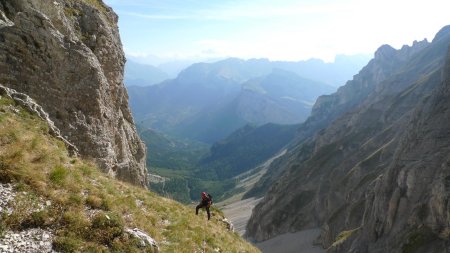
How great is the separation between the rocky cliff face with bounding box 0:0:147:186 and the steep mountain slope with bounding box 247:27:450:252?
40902 millimetres

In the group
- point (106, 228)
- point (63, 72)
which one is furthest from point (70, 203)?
point (63, 72)

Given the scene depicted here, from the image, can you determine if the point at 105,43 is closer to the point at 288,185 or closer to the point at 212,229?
the point at 212,229

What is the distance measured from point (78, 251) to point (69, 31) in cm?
2475

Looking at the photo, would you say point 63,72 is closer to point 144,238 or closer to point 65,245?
point 144,238

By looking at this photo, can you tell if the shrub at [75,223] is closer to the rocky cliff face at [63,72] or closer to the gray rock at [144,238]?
the gray rock at [144,238]

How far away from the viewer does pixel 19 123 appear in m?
20.0

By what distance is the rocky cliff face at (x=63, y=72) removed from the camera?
87.6 feet

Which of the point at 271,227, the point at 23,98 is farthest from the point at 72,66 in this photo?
the point at 271,227

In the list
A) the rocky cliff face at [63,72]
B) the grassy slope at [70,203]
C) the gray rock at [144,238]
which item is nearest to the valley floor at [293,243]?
the rocky cliff face at [63,72]

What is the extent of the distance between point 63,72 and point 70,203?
15.7 metres

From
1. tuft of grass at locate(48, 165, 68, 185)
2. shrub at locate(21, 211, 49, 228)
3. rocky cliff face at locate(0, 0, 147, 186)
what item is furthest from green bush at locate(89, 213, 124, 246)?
rocky cliff face at locate(0, 0, 147, 186)

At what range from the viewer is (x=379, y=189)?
7388cm

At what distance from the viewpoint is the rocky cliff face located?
87.6ft

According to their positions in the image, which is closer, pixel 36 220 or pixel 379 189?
pixel 36 220
